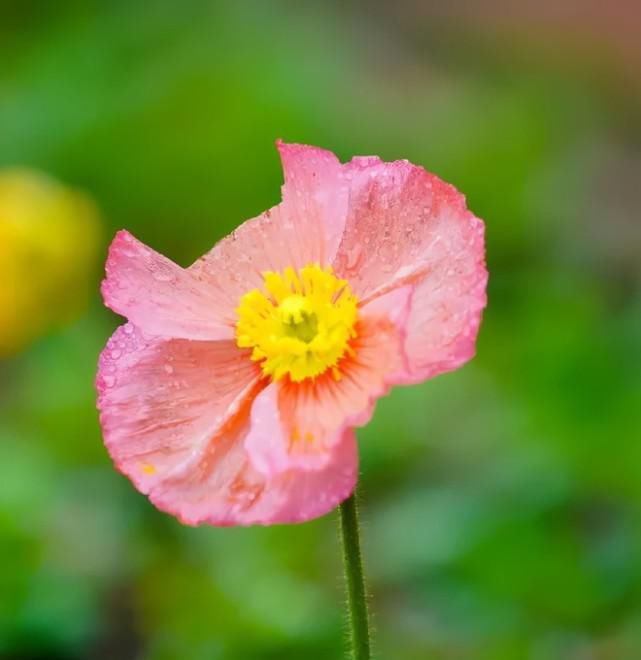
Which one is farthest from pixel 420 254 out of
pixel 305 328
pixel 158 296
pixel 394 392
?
pixel 394 392

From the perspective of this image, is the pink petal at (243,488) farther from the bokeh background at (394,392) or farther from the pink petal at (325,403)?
the bokeh background at (394,392)

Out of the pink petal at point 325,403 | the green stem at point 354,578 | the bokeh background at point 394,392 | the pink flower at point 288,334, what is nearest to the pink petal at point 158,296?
the pink flower at point 288,334

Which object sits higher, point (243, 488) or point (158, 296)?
point (158, 296)

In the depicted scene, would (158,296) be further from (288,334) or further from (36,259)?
(36,259)

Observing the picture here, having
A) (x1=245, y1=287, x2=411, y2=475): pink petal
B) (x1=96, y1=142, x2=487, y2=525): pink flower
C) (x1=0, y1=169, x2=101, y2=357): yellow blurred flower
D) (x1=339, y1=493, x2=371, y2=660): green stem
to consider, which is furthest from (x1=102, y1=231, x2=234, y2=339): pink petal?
(x1=0, y1=169, x2=101, y2=357): yellow blurred flower

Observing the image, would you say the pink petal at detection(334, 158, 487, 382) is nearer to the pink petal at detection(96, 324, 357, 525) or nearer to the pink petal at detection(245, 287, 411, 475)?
the pink petal at detection(245, 287, 411, 475)

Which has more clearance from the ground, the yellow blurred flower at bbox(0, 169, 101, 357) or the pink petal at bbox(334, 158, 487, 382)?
the yellow blurred flower at bbox(0, 169, 101, 357)

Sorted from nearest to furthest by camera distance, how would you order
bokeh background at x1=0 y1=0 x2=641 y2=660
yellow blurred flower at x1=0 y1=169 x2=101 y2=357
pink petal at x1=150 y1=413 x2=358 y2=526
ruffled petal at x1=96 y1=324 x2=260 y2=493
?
1. pink petal at x1=150 y1=413 x2=358 y2=526
2. ruffled petal at x1=96 y1=324 x2=260 y2=493
3. bokeh background at x1=0 y1=0 x2=641 y2=660
4. yellow blurred flower at x1=0 y1=169 x2=101 y2=357
